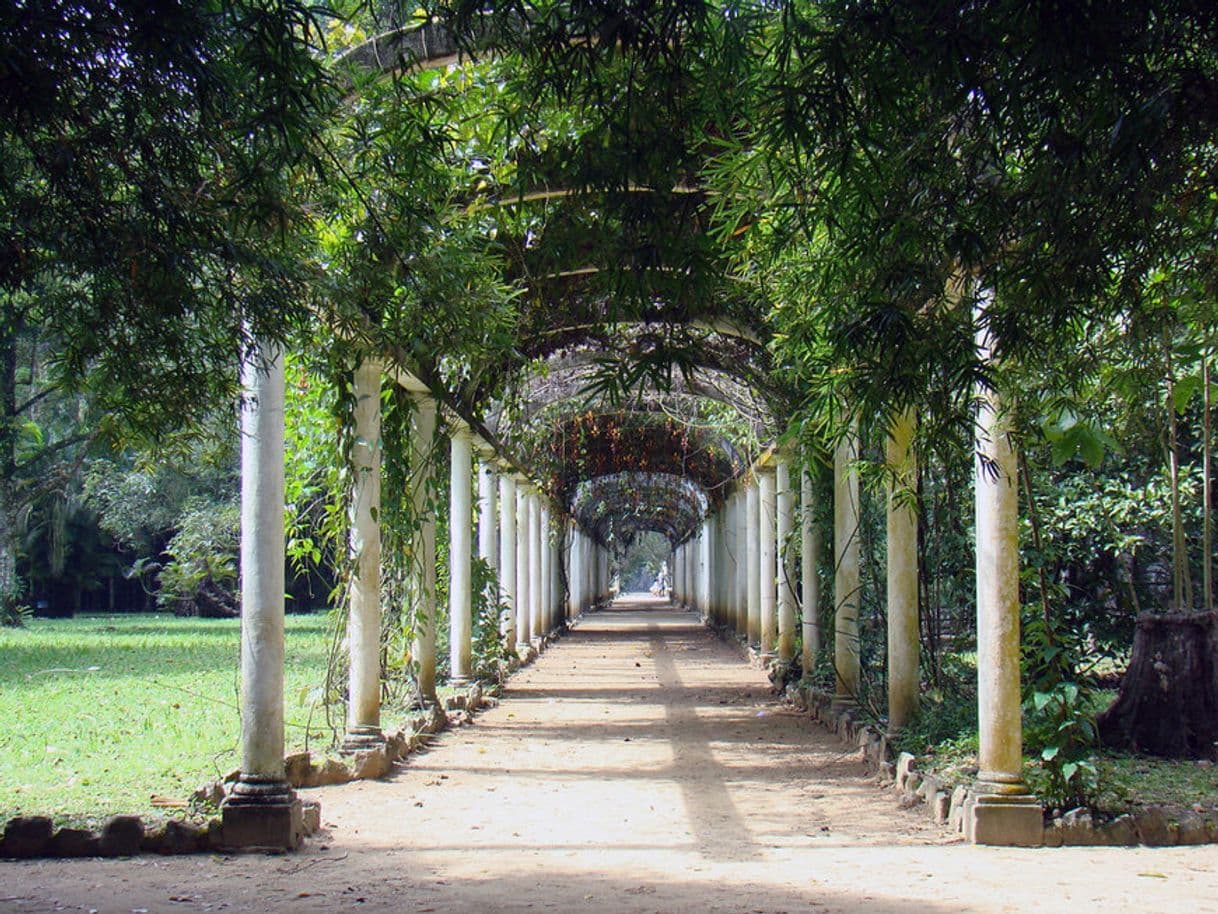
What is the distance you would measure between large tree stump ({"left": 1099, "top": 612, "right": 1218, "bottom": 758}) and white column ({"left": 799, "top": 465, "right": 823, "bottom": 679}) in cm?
480

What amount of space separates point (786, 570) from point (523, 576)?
6.15 m

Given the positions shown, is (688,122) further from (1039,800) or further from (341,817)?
(341,817)

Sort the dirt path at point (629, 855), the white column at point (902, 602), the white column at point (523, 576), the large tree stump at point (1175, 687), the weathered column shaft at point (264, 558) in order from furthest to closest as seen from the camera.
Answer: the white column at point (523, 576), the white column at point (902, 602), the large tree stump at point (1175, 687), the weathered column shaft at point (264, 558), the dirt path at point (629, 855)

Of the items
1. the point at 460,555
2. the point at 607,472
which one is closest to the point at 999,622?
the point at 460,555

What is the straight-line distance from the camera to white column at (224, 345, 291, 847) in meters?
6.31

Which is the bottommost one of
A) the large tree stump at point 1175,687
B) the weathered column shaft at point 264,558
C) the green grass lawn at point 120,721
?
the green grass lawn at point 120,721

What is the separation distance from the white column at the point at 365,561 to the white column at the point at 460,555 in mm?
4480

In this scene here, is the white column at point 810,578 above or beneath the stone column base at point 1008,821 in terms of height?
above

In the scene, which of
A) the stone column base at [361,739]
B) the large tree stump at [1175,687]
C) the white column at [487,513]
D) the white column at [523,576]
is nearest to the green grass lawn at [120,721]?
the stone column base at [361,739]

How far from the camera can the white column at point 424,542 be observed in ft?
36.3

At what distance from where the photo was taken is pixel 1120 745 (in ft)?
28.4

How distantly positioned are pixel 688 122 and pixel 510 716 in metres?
9.28

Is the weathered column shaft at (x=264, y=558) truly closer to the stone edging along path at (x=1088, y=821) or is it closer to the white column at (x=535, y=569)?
the stone edging along path at (x=1088, y=821)

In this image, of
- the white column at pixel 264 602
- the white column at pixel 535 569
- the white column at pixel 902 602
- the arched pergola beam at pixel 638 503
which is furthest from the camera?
the arched pergola beam at pixel 638 503
